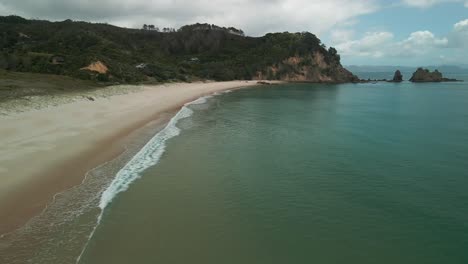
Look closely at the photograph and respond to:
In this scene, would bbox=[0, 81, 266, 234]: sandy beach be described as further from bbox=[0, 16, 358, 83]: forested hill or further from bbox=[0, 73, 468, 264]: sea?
bbox=[0, 16, 358, 83]: forested hill

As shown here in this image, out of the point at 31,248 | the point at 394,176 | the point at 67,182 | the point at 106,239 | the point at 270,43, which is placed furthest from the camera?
the point at 270,43

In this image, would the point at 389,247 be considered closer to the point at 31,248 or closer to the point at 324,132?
the point at 31,248

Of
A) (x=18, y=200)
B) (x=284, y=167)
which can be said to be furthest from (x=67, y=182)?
(x=284, y=167)

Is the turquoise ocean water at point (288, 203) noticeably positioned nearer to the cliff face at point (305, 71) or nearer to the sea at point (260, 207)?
the sea at point (260, 207)

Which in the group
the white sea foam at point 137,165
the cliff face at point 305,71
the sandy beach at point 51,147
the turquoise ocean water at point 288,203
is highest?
the cliff face at point 305,71

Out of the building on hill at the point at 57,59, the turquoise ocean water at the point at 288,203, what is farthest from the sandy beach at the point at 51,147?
the building on hill at the point at 57,59

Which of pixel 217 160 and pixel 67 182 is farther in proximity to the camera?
pixel 217 160

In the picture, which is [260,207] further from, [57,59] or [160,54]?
[160,54]

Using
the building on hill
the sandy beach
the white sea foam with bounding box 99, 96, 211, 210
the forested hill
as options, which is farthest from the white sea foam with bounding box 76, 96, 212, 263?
the building on hill
